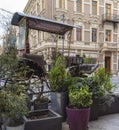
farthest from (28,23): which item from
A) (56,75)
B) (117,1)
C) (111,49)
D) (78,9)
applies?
(117,1)

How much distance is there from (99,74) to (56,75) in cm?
69

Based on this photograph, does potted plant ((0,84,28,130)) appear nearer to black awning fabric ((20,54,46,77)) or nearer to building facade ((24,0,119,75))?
black awning fabric ((20,54,46,77))

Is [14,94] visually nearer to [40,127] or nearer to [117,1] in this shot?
[40,127]

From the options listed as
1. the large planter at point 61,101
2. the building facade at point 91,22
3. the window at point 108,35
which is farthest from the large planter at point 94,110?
the window at point 108,35

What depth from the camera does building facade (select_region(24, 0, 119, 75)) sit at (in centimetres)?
1717

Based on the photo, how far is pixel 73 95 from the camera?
8.81 feet

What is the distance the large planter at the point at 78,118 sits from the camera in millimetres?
2605

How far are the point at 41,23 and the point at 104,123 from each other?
2319 mm

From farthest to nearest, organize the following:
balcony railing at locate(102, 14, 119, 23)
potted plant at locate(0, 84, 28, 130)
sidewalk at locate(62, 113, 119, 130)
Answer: balcony railing at locate(102, 14, 119, 23) → sidewalk at locate(62, 113, 119, 130) → potted plant at locate(0, 84, 28, 130)

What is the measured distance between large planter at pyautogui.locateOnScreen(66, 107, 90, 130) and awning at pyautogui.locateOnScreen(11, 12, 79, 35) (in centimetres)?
198

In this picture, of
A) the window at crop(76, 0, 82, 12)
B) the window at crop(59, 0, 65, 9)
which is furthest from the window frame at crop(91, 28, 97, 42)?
the window at crop(59, 0, 65, 9)

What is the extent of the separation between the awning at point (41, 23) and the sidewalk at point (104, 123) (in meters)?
2.03

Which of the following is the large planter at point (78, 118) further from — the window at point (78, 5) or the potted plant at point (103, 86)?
the window at point (78, 5)

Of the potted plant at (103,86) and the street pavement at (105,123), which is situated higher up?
the potted plant at (103,86)
